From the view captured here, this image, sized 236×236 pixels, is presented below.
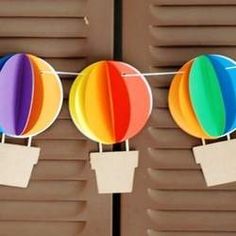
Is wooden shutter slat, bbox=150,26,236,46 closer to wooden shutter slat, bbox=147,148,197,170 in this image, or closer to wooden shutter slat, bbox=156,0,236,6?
wooden shutter slat, bbox=156,0,236,6

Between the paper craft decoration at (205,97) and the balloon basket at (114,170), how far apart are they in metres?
0.10

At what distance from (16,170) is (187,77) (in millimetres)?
297

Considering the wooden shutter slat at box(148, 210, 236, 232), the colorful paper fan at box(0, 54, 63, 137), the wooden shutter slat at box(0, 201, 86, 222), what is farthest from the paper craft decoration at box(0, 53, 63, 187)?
the wooden shutter slat at box(148, 210, 236, 232)

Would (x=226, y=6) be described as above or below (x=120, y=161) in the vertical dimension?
above

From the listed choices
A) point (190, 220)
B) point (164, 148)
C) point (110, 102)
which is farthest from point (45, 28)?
point (190, 220)

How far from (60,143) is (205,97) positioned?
0.77ft

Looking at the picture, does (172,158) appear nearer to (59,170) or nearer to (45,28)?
(59,170)

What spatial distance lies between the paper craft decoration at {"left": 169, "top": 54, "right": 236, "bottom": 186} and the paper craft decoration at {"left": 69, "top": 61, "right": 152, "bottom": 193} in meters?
0.05

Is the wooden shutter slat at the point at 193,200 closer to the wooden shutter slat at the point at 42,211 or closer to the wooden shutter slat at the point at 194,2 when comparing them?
the wooden shutter slat at the point at 42,211

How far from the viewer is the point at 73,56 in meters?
1.17

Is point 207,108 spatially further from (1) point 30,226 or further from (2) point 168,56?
(1) point 30,226

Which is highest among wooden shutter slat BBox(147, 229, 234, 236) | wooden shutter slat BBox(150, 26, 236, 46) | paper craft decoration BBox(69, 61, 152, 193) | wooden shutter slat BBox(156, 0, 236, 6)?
wooden shutter slat BBox(156, 0, 236, 6)

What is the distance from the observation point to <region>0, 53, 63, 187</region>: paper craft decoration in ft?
3.70

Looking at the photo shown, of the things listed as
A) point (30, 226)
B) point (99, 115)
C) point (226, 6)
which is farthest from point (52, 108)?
point (226, 6)
